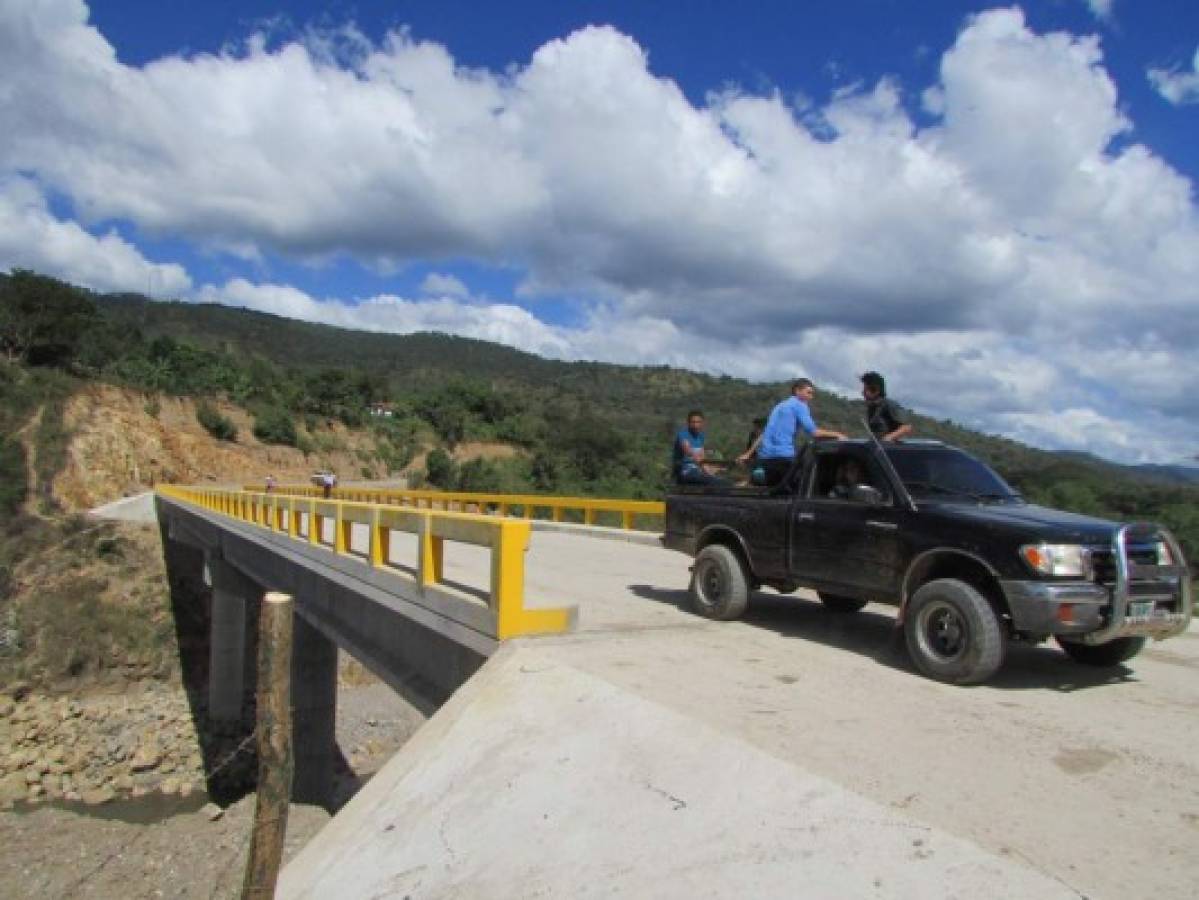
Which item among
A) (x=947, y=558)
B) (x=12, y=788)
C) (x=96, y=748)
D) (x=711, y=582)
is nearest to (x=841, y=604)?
(x=711, y=582)

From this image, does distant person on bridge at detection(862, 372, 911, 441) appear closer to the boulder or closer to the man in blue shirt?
the man in blue shirt

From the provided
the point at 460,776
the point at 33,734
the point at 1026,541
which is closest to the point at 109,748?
the point at 33,734

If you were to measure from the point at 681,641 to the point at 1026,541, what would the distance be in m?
2.62

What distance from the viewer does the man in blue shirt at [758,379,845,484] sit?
8094mm

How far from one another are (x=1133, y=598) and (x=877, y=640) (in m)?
2.14

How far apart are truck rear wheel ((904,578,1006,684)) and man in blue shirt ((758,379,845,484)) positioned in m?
2.31

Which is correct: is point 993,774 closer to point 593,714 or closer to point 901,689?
point 901,689

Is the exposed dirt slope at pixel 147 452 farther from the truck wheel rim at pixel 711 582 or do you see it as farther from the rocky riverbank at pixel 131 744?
the truck wheel rim at pixel 711 582

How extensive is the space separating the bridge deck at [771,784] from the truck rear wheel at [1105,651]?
0.13 meters

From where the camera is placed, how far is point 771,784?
3814 mm

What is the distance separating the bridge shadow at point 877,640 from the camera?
20.1ft

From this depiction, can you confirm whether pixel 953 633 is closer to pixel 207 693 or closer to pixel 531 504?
pixel 531 504

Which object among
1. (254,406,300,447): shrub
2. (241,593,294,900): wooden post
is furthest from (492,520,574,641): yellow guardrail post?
(254,406,300,447): shrub

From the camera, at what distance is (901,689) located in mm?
5605
